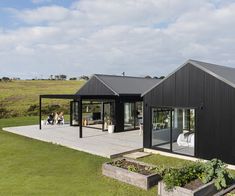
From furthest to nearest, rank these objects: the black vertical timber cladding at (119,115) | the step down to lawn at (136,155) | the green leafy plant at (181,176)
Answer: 1. the black vertical timber cladding at (119,115)
2. the step down to lawn at (136,155)
3. the green leafy plant at (181,176)

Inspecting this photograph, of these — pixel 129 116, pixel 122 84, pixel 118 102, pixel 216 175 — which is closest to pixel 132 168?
pixel 216 175

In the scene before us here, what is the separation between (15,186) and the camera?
350 inches

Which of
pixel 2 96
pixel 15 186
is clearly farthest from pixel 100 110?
pixel 2 96

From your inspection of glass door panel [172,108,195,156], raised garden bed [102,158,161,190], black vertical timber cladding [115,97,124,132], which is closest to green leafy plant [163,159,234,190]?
raised garden bed [102,158,161,190]

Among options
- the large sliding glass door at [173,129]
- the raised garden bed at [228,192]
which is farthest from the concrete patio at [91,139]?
the raised garden bed at [228,192]

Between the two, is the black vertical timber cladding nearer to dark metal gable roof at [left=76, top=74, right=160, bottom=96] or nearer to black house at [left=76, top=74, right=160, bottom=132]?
black house at [left=76, top=74, right=160, bottom=132]

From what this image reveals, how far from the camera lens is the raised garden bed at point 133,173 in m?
8.81

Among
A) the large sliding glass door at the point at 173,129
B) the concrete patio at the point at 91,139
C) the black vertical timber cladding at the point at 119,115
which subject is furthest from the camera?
the black vertical timber cladding at the point at 119,115

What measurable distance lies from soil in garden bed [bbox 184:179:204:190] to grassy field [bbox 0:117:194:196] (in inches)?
42.8

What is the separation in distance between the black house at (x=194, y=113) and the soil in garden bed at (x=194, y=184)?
123 inches

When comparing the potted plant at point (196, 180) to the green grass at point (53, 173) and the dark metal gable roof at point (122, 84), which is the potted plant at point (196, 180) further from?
the dark metal gable roof at point (122, 84)

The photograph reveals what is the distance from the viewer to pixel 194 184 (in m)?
8.16

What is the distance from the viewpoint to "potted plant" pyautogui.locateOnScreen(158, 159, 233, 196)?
7742mm

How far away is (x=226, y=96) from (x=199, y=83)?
131cm
